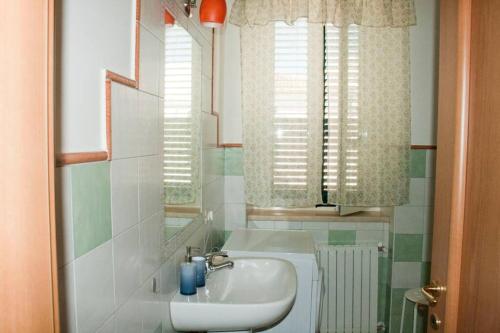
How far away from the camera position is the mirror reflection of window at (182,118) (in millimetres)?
1581

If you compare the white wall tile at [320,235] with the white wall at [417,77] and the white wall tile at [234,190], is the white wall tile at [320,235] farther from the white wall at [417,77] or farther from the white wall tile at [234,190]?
the white wall at [417,77]

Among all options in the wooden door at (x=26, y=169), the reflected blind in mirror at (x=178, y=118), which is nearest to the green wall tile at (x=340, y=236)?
the reflected blind in mirror at (x=178, y=118)

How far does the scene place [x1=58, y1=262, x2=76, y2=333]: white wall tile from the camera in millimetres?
841

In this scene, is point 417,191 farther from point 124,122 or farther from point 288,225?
point 124,122

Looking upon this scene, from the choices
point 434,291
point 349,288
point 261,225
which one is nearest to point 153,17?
point 434,291

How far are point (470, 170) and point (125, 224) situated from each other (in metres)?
0.91

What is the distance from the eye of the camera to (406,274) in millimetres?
2779

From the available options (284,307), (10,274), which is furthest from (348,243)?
(10,274)

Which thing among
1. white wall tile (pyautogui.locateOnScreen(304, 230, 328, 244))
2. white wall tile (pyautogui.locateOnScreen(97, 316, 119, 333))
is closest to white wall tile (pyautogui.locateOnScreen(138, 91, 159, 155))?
white wall tile (pyautogui.locateOnScreen(97, 316, 119, 333))

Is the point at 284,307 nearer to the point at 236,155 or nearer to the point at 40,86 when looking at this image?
the point at 40,86

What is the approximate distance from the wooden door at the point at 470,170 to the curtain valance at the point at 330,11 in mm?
1612

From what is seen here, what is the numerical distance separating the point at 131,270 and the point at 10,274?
0.74 metres

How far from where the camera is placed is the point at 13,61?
482 mm

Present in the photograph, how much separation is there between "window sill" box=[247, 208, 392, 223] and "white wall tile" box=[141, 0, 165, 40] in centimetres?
164
